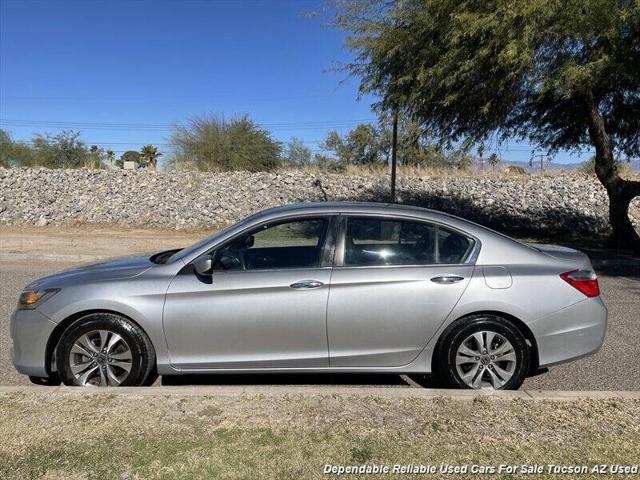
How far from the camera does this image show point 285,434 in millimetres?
3582

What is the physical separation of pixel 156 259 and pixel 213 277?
3.02 ft

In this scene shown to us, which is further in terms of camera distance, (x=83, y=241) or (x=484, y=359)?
(x=83, y=241)

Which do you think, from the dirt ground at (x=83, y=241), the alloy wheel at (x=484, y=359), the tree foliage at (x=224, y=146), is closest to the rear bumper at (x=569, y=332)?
the alloy wheel at (x=484, y=359)

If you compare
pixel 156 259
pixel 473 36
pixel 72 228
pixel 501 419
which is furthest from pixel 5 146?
pixel 501 419

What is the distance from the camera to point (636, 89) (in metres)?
14.2

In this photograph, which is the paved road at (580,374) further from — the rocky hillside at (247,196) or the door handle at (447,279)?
the rocky hillside at (247,196)

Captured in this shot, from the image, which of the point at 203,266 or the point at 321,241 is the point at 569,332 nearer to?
the point at 321,241

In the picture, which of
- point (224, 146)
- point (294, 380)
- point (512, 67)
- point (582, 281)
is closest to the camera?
point (582, 281)

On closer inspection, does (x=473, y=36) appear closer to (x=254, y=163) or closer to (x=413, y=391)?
(x=413, y=391)

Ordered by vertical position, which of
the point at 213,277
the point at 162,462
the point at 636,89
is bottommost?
the point at 162,462

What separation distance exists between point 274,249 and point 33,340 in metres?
2.21

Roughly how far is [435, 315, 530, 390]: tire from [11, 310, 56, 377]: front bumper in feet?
10.3

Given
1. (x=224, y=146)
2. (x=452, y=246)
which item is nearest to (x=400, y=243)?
(x=452, y=246)

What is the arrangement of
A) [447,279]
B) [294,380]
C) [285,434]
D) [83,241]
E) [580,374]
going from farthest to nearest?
1. [83,241]
2. [580,374]
3. [294,380]
4. [447,279]
5. [285,434]
